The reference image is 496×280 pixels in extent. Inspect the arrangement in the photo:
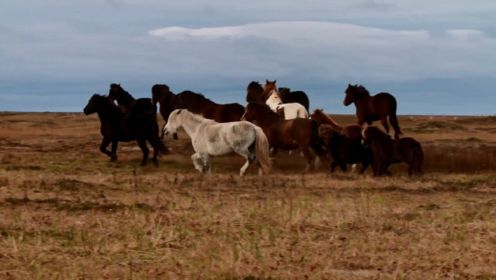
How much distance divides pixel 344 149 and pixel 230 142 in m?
2.85

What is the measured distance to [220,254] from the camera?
734 centimetres

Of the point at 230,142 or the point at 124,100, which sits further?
the point at 124,100

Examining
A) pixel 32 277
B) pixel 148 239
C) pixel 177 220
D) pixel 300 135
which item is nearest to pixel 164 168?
pixel 300 135

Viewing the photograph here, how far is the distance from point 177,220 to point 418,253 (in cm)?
320

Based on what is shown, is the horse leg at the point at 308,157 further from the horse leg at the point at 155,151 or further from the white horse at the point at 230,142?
the horse leg at the point at 155,151

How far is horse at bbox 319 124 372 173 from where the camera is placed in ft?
59.6

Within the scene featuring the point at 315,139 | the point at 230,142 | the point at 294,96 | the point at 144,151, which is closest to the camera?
the point at 230,142

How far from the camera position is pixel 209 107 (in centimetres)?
2311

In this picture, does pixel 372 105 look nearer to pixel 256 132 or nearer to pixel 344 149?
pixel 344 149

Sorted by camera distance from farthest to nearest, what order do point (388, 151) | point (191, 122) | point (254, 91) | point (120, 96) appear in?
point (254, 91) < point (120, 96) < point (191, 122) < point (388, 151)

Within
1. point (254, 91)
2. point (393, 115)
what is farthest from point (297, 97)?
point (393, 115)

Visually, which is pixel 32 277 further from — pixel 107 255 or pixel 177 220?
pixel 177 220

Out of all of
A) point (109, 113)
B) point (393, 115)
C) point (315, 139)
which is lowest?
point (315, 139)

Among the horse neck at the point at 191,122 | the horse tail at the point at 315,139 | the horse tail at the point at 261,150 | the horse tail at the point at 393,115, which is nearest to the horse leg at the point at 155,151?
the horse neck at the point at 191,122
